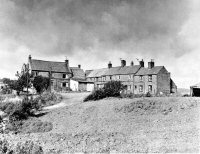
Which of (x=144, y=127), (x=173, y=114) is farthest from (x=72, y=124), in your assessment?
(x=173, y=114)

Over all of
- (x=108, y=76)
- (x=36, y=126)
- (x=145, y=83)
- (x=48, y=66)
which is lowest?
(x=36, y=126)

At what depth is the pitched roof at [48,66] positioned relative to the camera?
2316 inches

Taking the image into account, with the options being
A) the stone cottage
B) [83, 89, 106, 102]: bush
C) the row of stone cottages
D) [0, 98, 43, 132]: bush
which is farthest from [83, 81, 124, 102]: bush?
the stone cottage

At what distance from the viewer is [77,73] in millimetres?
65125

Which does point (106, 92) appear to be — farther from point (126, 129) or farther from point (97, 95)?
point (126, 129)

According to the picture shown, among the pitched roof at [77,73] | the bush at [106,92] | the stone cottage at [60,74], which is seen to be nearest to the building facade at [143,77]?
the stone cottage at [60,74]

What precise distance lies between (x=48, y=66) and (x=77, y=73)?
26.6ft

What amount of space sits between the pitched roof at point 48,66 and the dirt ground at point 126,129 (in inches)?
1633

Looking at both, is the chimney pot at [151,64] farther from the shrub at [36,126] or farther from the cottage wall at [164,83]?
the shrub at [36,126]

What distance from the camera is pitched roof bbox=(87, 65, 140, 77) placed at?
56.2 metres

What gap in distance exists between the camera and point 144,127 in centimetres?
1334

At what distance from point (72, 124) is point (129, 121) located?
3644 mm

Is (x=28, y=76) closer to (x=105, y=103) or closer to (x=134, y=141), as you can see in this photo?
(x=105, y=103)

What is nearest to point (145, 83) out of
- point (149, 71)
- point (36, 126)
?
point (149, 71)
